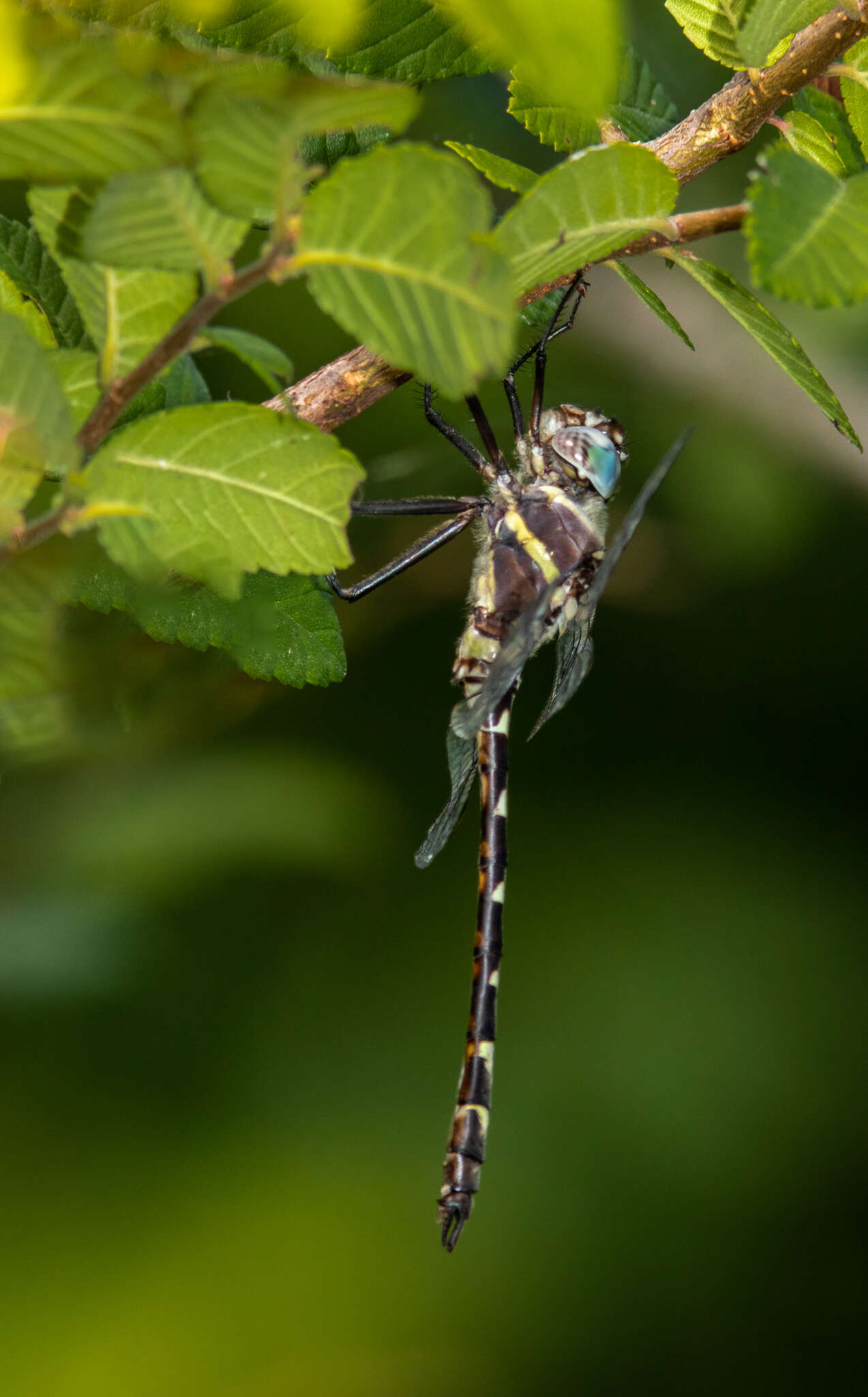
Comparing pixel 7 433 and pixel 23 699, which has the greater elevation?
pixel 7 433

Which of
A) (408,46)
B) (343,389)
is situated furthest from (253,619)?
(408,46)

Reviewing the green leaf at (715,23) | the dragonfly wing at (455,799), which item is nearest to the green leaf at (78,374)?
the green leaf at (715,23)

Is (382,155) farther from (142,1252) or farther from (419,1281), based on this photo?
(419,1281)

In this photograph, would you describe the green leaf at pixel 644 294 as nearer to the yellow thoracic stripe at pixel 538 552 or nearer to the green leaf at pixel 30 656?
the yellow thoracic stripe at pixel 538 552

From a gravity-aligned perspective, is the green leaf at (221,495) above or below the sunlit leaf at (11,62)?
below

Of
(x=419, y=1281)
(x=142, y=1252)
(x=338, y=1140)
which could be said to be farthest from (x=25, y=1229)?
(x=419, y=1281)

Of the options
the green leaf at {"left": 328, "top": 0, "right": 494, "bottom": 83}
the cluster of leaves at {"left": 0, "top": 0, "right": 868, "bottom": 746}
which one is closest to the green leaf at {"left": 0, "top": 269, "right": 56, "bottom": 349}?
the cluster of leaves at {"left": 0, "top": 0, "right": 868, "bottom": 746}

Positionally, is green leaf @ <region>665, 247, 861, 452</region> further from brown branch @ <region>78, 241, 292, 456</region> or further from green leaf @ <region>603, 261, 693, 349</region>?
brown branch @ <region>78, 241, 292, 456</region>
